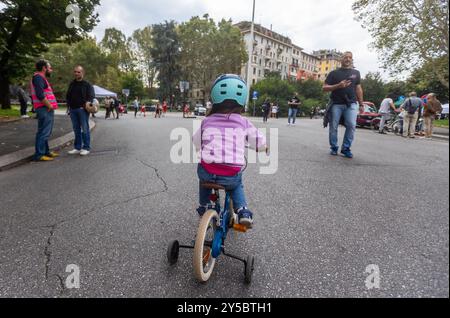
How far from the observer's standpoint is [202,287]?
1800 millimetres

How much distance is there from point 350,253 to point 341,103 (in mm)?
4137

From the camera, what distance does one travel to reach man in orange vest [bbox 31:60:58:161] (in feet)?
16.9

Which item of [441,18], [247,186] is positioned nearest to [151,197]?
[247,186]

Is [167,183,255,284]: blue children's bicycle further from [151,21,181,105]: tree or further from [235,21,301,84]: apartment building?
[235,21,301,84]: apartment building

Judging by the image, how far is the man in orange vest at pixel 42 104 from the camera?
5152mm

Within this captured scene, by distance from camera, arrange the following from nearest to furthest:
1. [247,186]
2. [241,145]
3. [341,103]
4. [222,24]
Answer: [241,145], [247,186], [341,103], [222,24]

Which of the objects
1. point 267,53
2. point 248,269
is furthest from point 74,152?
point 267,53

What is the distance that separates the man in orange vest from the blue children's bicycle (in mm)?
4687

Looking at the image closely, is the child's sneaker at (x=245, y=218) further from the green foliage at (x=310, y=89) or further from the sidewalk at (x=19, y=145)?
the green foliage at (x=310, y=89)

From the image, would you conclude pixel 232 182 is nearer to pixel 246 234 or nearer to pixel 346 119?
pixel 246 234

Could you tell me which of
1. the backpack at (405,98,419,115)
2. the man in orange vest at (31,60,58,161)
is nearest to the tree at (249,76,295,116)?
the backpack at (405,98,419,115)

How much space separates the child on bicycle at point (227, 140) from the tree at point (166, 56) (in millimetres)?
53040
